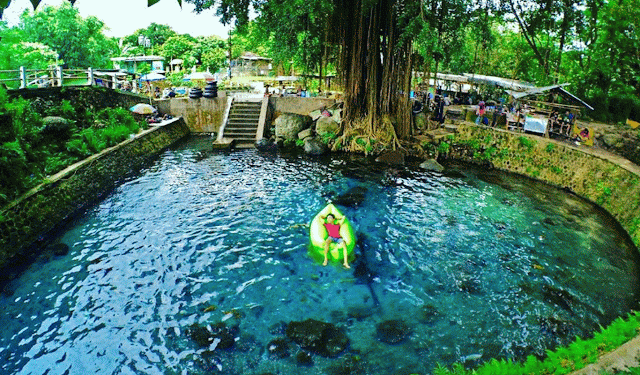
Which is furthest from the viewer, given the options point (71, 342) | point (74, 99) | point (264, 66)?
point (264, 66)

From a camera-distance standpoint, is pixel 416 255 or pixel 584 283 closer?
pixel 584 283

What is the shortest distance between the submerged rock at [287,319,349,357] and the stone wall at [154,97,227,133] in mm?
20580

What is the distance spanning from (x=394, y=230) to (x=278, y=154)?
10515 millimetres

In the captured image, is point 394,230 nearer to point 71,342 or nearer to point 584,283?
point 584,283

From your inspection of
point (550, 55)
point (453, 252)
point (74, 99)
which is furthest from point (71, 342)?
point (550, 55)

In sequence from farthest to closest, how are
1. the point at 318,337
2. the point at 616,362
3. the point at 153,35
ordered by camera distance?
the point at 153,35, the point at 318,337, the point at 616,362

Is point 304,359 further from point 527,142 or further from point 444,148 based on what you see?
point 444,148

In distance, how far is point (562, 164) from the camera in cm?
1689

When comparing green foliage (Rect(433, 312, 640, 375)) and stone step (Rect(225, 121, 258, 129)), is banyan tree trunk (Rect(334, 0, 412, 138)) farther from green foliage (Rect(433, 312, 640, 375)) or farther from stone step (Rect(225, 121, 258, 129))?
green foliage (Rect(433, 312, 640, 375))

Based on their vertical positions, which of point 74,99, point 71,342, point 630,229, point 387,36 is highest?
point 387,36

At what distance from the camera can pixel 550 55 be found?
Answer: 95.5 feet

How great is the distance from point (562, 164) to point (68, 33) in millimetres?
38233

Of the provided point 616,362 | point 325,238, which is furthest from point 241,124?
point 616,362

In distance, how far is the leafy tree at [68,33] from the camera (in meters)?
34.1
